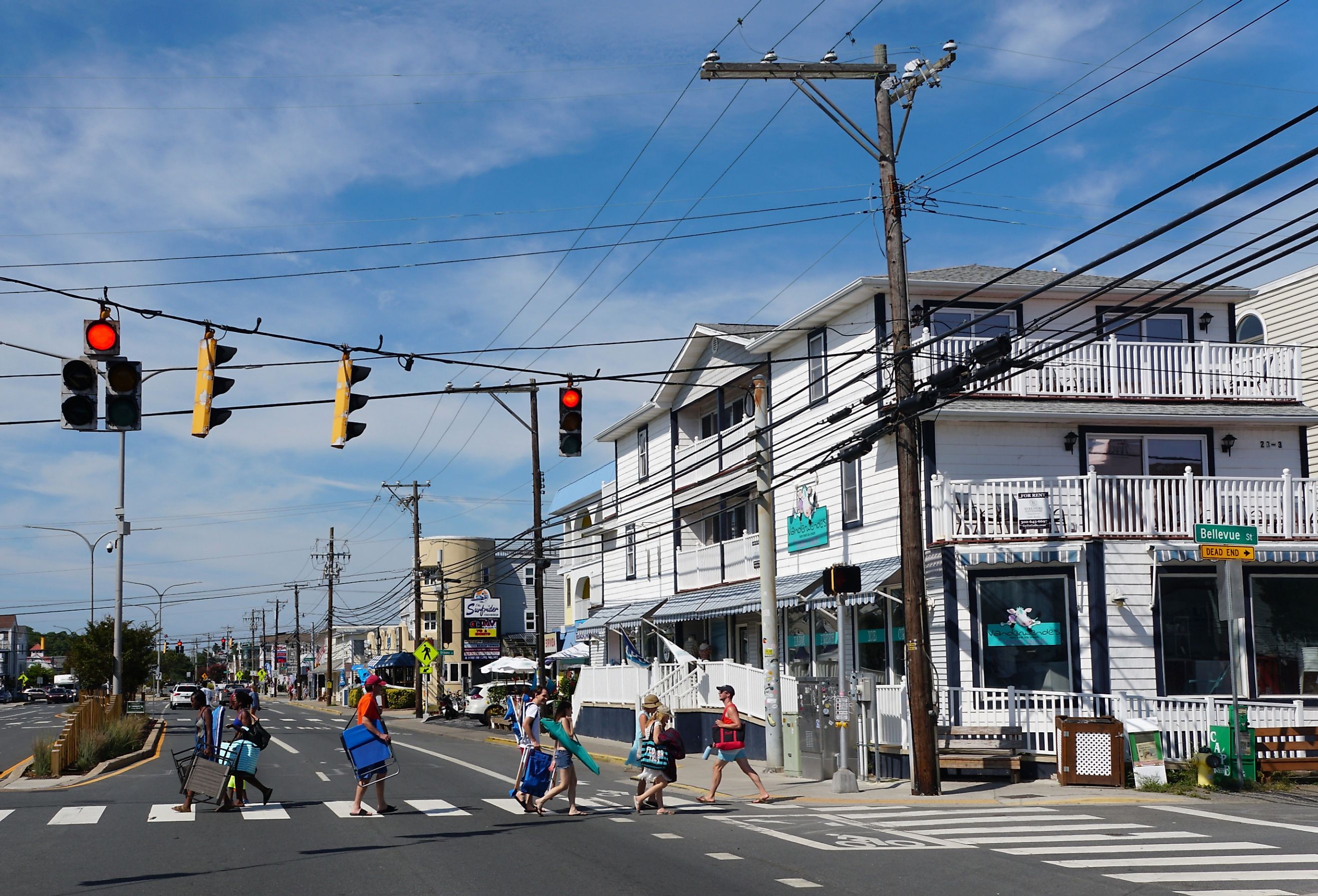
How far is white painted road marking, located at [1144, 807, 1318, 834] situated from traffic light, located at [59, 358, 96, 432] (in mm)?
14135

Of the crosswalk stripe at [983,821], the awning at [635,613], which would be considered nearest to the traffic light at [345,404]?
the crosswalk stripe at [983,821]

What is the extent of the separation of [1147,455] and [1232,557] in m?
7.54

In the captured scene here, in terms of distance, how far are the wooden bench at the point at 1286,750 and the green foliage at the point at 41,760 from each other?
19.8 metres

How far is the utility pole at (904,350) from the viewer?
1853cm

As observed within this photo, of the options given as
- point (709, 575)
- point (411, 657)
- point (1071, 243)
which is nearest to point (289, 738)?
point (709, 575)

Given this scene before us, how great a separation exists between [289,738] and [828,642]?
1809 cm

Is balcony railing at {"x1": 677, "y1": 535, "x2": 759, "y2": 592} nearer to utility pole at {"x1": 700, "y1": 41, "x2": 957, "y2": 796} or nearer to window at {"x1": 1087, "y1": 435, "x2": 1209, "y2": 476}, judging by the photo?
window at {"x1": 1087, "y1": 435, "x2": 1209, "y2": 476}

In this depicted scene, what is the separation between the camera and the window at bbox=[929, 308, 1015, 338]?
26.8 m

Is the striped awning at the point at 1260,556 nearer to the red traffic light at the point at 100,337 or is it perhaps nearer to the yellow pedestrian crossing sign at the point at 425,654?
the red traffic light at the point at 100,337

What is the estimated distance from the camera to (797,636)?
30.2 m

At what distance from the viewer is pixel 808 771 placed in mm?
21328

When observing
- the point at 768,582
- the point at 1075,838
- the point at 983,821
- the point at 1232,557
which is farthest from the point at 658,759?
the point at 1232,557

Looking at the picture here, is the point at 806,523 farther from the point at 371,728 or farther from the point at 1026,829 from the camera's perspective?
the point at 371,728

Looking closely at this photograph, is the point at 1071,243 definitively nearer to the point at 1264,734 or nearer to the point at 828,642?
the point at 1264,734
